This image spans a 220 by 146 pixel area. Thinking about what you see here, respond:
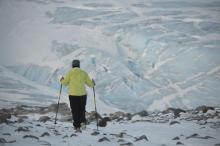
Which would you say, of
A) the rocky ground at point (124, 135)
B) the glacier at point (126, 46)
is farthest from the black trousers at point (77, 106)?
the glacier at point (126, 46)

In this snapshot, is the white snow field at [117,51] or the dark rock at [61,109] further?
the white snow field at [117,51]

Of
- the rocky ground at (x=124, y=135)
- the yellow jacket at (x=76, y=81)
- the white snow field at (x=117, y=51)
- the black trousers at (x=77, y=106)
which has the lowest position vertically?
the rocky ground at (x=124, y=135)

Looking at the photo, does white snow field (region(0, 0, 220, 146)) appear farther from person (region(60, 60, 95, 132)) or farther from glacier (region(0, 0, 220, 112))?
person (region(60, 60, 95, 132))

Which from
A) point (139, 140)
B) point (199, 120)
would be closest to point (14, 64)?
point (199, 120)

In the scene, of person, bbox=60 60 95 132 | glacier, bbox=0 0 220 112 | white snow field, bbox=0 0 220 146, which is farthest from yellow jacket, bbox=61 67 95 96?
glacier, bbox=0 0 220 112

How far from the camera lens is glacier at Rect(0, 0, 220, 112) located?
52.5 metres

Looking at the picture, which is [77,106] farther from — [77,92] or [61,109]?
[61,109]

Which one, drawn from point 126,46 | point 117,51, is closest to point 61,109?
point 126,46

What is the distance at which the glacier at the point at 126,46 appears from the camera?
172 ft

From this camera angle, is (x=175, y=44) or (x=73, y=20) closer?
(x=175, y=44)

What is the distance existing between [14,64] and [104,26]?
13.7 metres

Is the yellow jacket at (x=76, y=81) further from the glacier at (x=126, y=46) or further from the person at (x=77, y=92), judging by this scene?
the glacier at (x=126, y=46)

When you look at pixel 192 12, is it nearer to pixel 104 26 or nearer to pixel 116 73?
pixel 104 26

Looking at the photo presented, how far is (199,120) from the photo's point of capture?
13.1 meters
